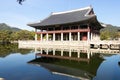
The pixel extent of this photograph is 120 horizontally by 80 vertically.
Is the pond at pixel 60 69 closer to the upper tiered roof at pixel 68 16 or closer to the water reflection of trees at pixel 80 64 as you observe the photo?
the water reflection of trees at pixel 80 64

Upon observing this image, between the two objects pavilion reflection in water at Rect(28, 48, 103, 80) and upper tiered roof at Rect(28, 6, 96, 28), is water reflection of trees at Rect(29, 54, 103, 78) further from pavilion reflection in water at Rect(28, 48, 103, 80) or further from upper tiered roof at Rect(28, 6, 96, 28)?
upper tiered roof at Rect(28, 6, 96, 28)

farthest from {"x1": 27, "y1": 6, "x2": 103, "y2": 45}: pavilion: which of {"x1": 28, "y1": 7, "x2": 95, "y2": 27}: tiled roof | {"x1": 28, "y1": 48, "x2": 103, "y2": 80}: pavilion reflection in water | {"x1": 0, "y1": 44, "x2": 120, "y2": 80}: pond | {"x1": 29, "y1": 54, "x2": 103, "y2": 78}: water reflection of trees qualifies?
{"x1": 0, "y1": 44, "x2": 120, "y2": 80}: pond

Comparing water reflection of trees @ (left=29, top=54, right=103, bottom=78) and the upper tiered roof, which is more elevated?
the upper tiered roof

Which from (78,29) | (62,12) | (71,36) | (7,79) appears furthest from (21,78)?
(62,12)

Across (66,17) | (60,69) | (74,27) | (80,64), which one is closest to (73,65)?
(80,64)

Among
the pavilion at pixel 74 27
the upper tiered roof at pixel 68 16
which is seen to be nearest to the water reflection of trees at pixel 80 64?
the pavilion at pixel 74 27

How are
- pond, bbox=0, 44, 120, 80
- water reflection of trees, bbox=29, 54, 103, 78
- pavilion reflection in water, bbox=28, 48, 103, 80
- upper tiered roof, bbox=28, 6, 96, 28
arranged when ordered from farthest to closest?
upper tiered roof, bbox=28, 6, 96, 28, water reflection of trees, bbox=29, 54, 103, 78, pavilion reflection in water, bbox=28, 48, 103, 80, pond, bbox=0, 44, 120, 80

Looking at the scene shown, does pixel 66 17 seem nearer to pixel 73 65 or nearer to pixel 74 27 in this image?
pixel 74 27

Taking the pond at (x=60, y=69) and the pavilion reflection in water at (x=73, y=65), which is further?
the pavilion reflection in water at (x=73, y=65)

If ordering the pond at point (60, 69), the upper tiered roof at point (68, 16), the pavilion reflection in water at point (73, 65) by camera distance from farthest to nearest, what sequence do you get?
the upper tiered roof at point (68, 16) → the pavilion reflection in water at point (73, 65) → the pond at point (60, 69)

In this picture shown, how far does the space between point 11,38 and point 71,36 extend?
142 ft

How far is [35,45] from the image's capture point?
4216 centimetres

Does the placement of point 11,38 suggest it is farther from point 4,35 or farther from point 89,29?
point 89,29

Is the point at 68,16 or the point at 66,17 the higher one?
the point at 68,16
